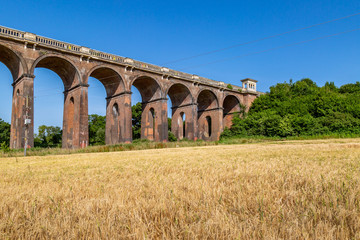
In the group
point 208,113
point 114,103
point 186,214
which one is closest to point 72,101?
point 114,103

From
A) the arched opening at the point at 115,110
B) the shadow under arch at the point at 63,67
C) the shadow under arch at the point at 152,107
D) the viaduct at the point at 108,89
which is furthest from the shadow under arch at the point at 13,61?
the shadow under arch at the point at 152,107

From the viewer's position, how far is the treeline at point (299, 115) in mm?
39812

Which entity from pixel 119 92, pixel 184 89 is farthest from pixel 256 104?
pixel 119 92

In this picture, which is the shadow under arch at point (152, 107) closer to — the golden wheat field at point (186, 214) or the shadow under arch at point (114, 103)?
the shadow under arch at point (114, 103)

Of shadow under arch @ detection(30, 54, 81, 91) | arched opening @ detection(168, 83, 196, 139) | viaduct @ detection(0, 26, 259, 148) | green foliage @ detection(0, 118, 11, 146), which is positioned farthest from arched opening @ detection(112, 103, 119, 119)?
green foliage @ detection(0, 118, 11, 146)

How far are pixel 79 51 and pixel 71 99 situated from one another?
21.1ft

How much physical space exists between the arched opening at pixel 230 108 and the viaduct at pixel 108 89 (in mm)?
657

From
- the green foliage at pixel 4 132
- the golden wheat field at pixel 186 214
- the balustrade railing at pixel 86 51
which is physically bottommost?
the golden wheat field at pixel 186 214

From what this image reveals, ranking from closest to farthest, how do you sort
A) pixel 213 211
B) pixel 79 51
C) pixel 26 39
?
pixel 213 211
pixel 26 39
pixel 79 51

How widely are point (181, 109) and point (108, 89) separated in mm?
14720

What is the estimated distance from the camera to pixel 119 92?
1464 inches

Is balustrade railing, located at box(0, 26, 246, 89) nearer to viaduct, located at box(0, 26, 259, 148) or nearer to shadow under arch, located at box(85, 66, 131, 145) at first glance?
viaduct, located at box(0, 26, 259, 148)

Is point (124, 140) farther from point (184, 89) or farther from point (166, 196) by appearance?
point (166, 196)

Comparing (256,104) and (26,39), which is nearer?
(26,39)
